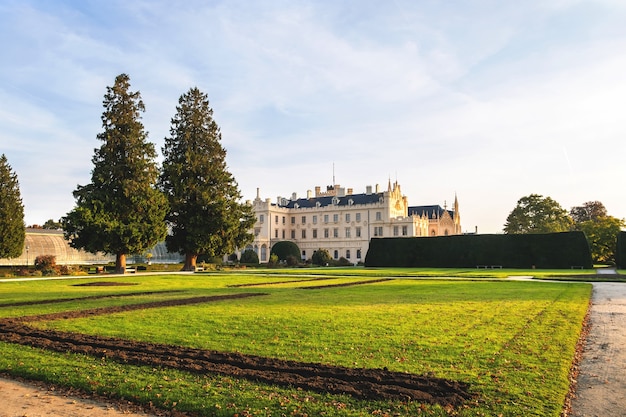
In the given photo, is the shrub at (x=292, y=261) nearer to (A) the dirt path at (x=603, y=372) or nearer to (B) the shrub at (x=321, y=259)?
(B) the shrub at (x=321, y=259)

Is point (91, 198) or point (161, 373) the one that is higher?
point (91, 198)

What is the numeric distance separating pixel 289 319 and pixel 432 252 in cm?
4113

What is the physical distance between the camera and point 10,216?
43.4 m

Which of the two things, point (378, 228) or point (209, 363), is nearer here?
point (209, 363)

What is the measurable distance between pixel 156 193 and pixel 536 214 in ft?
158

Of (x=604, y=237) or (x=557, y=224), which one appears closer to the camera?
(x=604, y=237)

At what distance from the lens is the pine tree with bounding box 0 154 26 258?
42.9 metres

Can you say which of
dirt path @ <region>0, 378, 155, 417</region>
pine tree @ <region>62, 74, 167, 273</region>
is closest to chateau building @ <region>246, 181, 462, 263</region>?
pine tree @ <region>62, 74, 167, 273</region>

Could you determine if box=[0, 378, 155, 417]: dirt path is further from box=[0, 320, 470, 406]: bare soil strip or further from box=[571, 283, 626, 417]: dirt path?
box=[571, 283, 626, 417]: dirt path

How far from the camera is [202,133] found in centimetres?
4331

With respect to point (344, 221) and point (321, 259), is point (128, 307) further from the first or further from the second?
point (344, 221)

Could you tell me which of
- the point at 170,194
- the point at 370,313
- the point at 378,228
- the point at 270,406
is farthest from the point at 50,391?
the point at 378,228

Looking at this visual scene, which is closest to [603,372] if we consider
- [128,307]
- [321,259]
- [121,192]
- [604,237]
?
[128,307]

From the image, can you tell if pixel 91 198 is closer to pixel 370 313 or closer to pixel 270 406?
pixel 370 313
